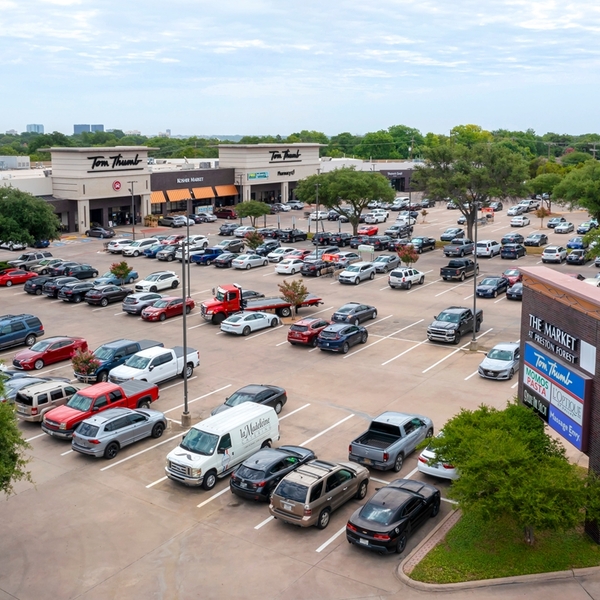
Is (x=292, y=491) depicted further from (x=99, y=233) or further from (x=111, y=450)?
(x=99, y=233)

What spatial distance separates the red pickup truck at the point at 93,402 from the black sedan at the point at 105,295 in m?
18.4

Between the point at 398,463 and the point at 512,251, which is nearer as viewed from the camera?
the point at 398,463

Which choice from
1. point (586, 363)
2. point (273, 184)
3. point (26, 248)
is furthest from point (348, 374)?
point (273, 184)

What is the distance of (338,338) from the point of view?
35.3 meters

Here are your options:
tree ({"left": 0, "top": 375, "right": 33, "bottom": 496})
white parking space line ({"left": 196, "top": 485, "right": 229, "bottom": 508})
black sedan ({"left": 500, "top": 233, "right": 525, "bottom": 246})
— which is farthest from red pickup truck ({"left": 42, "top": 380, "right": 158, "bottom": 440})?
black sedan ({"left": 500, "top": 233, "right": 525, "bottom": 246})

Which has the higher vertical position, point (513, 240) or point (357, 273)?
point (513, 240)

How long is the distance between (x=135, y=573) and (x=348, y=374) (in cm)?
1642

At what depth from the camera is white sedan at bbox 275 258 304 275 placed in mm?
56250

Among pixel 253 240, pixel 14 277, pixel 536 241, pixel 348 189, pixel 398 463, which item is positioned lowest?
pixel 398 463

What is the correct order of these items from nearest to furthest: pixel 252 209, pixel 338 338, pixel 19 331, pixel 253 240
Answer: pixel 338 338, pixel 19 331, pixel 253 240, pixel 252 209

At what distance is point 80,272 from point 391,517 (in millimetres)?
40181

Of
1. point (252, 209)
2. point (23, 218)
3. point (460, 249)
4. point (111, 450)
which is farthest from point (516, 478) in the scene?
point (252, 209)

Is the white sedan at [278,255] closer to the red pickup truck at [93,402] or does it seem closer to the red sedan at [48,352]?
the red sedan at [48,352]

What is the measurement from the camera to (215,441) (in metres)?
22.0
